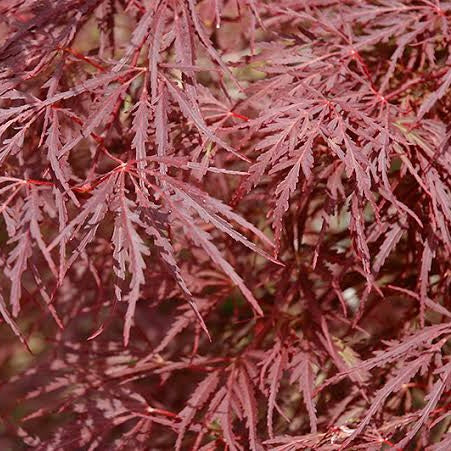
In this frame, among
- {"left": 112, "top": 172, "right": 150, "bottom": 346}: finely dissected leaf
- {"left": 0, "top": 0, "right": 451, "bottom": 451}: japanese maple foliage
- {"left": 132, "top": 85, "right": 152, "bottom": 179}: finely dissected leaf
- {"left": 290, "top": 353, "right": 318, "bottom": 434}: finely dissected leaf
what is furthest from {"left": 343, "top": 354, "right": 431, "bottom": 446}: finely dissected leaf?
{"left": 132, "top": 85, "right": 152, "bottom": 179}: finely dissected leaf

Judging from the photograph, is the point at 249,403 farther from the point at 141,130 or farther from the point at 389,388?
the point at 141,130

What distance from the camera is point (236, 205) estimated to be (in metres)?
1.71

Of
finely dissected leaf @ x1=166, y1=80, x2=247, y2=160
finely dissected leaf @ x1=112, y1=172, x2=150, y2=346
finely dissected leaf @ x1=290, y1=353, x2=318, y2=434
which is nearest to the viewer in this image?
finely dissected leaf @ x1=112, y1=172, x2=150, y2=346

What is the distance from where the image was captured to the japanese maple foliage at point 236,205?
4.20 feet

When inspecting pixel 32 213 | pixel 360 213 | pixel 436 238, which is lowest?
pixel 436 238

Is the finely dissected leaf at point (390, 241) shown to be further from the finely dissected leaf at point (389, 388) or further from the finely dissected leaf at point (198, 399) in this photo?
the finely dissected leaf at point (198, 399)

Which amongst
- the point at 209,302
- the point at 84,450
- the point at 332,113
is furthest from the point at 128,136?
the point at 84,450

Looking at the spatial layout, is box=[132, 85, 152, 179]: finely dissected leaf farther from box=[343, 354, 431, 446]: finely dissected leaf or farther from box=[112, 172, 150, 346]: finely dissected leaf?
box=[343, 354, 431, 446]: finely dissected leaf

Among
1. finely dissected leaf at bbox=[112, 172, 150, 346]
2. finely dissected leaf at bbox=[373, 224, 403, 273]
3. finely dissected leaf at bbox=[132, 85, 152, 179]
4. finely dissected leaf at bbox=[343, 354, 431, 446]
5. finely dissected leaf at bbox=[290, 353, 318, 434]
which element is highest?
finely dissected leaf at bbox=[132, 85, 152, 179]

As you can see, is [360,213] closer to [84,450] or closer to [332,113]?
[332,113]

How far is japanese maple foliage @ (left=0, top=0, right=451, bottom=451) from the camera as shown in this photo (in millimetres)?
1280

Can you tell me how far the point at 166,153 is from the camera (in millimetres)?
1277

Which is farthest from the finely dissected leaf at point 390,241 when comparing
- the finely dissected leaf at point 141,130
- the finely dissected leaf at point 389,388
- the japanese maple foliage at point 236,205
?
the finely dissected leaf at point 141,130

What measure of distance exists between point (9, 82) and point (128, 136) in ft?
1.49
